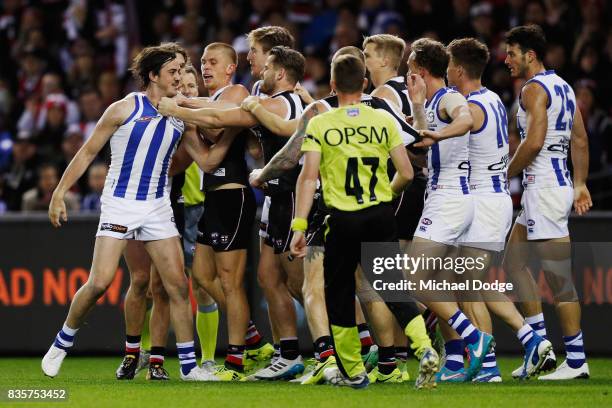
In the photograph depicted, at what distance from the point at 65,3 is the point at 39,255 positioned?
7.49 m

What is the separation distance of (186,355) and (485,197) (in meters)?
2.56

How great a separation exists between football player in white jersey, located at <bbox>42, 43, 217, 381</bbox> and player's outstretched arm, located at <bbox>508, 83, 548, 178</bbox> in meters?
2.65

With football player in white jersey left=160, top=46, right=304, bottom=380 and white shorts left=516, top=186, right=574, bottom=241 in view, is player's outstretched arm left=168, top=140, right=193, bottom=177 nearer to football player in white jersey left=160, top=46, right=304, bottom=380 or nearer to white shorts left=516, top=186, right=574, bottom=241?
football player in white jersey left=160, top=46, right=304, bottom=380

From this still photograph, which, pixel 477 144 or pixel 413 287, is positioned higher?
pixel 477 144

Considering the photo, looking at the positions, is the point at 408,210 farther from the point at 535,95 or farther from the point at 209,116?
the point at 209,116

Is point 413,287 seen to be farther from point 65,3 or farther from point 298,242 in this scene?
point 65,3

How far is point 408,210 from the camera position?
10.5 meters

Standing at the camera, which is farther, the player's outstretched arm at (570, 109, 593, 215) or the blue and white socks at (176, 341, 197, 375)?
the player's outstretched arm at (570, 109, 593, 215)

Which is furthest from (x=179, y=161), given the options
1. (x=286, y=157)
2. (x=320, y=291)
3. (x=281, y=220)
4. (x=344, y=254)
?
(x=344, y=254)

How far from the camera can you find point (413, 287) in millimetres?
9453

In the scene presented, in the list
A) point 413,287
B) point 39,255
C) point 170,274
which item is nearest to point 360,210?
point 413,287

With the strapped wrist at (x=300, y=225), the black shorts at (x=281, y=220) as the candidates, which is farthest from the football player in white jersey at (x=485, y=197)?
the strapped wrist at (x=300, y=225)

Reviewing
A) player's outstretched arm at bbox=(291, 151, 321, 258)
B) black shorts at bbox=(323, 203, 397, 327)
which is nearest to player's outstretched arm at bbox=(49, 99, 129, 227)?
player's outstretched arm at bbox=(291, 151, 321, 258)

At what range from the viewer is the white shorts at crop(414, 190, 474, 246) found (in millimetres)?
9633
